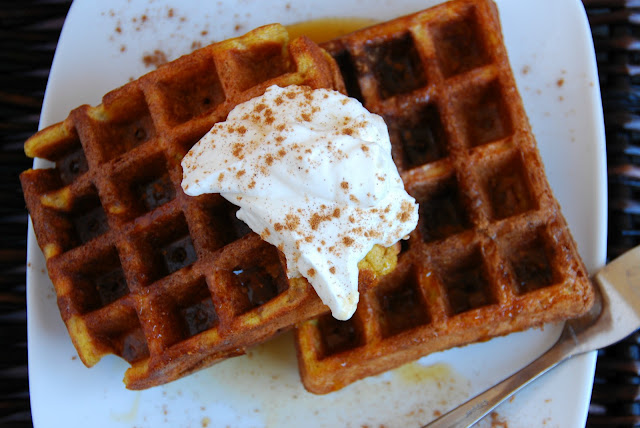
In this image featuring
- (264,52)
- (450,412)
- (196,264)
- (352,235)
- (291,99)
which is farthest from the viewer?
(450,412)

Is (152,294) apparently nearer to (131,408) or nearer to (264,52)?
(131,408)

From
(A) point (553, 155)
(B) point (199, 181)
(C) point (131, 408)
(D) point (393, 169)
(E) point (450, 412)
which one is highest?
(B) point (199, 181)

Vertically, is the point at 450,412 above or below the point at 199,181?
below

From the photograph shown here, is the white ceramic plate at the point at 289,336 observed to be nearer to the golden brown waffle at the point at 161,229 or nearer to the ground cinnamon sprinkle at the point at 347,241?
the golden brown waffle at the point at 161,229

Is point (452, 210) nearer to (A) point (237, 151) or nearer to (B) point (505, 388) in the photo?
(B) point (505, 388)

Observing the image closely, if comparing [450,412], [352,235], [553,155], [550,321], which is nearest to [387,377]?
[450,412]
